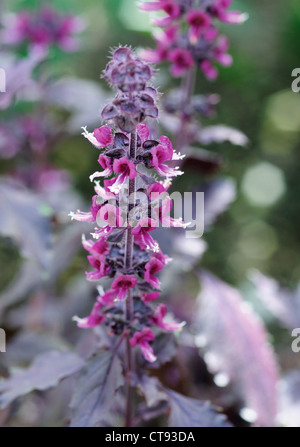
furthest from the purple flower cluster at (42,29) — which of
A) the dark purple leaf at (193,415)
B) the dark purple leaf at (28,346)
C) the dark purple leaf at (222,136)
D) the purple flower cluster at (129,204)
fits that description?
the dark purple leaf at (193,415)

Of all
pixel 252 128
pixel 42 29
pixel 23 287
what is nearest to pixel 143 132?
pixel 23 287

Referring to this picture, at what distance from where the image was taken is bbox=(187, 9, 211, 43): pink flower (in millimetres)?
1332

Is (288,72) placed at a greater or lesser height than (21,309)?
greater

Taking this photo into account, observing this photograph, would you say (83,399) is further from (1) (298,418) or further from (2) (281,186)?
(2) (281,186)

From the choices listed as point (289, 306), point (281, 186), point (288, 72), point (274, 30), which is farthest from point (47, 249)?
point (274, 30)

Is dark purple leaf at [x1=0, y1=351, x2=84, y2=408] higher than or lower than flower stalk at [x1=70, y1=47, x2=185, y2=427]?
lower

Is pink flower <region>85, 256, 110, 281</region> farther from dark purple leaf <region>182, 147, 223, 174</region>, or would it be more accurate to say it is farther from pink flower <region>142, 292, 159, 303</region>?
dark purple leaf <region>182, 147, 223, 174</region>

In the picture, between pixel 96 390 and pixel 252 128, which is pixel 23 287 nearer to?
pixel 96 390

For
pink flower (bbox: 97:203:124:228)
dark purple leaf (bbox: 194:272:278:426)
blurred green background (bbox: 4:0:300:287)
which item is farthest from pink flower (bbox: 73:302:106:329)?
blurred green background (bbox: 4:0:300:287)

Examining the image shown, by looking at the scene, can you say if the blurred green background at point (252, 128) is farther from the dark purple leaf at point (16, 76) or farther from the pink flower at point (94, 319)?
the pink flower at point (94, 319)

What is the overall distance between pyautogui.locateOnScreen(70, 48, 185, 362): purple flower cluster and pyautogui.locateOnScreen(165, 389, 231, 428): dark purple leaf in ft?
0.67

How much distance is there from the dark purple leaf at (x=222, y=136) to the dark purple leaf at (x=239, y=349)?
1.48 feet
